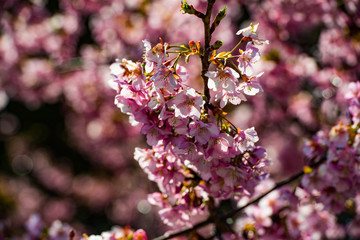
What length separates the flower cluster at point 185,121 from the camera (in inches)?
52.8

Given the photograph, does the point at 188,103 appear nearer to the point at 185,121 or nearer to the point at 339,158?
the point at 185,121

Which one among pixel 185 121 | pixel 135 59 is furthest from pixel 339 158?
pixel 135 59

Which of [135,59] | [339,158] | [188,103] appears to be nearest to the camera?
[188,103]

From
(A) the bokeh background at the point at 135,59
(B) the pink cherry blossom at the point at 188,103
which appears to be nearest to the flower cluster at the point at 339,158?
(B) the pink cherry blossom at the point at 188,103

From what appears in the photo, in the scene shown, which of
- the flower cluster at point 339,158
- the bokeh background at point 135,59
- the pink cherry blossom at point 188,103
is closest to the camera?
Answer: the pink cherry blossom at point 188,103

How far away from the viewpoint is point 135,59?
15.7 feet

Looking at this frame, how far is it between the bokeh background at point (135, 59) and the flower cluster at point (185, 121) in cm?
172

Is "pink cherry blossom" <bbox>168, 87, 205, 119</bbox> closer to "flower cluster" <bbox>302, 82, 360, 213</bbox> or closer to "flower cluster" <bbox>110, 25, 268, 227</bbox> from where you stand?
"flower cluster" <bbox>110, 25, 268, 227</bbox>

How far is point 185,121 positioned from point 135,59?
3532mm

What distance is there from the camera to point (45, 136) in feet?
28.0

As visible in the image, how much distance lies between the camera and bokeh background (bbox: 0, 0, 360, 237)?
4.04 m

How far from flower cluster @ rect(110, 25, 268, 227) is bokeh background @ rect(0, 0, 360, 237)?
5.63ft

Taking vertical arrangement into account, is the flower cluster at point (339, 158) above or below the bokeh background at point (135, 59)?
below

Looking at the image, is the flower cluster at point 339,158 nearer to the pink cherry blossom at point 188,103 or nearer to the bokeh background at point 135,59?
the pink cherry blossom at point 188,103
